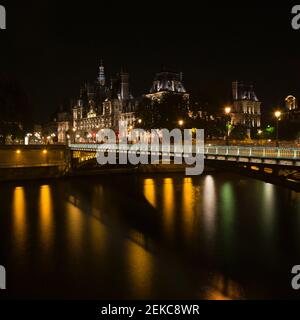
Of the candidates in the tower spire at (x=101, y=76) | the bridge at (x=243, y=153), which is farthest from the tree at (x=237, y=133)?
the tower spire at (x=101, y=76)

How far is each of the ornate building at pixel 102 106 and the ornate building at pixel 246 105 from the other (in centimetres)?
3137

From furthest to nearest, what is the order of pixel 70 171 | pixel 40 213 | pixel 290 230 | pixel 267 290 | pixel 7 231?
1. pixel 70 171
2. pixel 40 213
3. pixel 7 231
4. pixel 290 230
5. pixel 267 290

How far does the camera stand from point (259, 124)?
128 meters

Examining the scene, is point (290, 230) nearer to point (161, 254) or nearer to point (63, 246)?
point (161, 254)

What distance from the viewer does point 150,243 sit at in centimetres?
2336

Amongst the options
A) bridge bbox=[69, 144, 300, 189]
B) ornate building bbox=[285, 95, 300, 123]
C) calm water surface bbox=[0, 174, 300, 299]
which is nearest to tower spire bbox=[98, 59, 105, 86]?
ornate building bbox=[285, 95, 300, 123]

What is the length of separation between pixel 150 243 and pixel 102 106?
11590 cm

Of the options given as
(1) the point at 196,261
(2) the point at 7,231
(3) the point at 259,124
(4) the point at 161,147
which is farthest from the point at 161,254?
(3) the point at 259,124

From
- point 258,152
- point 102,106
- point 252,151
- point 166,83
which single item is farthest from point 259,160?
point 102,106

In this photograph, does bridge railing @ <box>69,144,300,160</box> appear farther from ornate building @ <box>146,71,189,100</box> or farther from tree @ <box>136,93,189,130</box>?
ornate building @ <box>146,71,189,100</box>

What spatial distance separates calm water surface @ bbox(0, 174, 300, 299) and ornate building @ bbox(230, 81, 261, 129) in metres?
85.0

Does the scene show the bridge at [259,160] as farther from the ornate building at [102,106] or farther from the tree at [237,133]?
the ornate building at [102,106]

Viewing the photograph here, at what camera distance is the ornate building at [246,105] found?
12469cm
